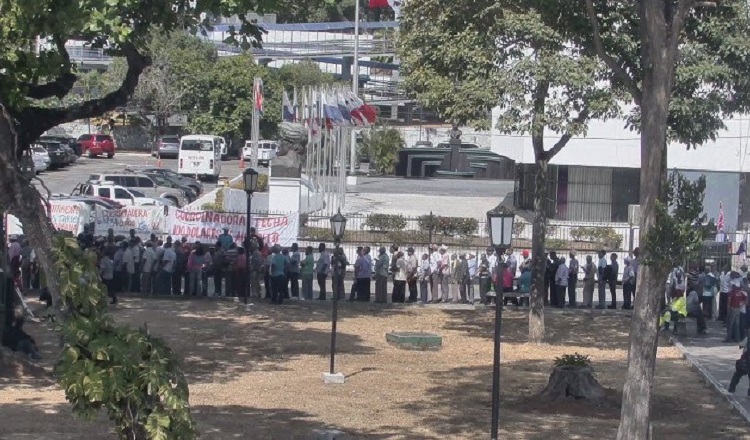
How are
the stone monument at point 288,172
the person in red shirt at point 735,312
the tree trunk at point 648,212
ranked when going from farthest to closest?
the stone monument at point 288,172, the person in red shirt at point 735,312, the tree trunk at point 648,212

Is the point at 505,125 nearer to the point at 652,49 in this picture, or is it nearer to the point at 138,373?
the point at 652,49

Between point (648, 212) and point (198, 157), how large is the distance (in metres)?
44.9

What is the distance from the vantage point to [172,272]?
30.0m

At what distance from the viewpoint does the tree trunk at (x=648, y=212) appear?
14.5 m

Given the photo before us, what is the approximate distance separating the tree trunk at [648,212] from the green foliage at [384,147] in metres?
51.8

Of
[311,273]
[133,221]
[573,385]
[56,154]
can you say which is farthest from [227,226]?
[56,154]

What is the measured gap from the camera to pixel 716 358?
24.7 meters

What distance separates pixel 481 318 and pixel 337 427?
12.4m

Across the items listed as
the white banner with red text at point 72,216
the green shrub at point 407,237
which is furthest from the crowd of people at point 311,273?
the green shrub at point 407,237

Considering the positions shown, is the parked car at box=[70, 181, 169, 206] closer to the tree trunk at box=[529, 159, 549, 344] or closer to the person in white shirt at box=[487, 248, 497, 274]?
the person in white shirt at box=[487, 248, 497, 274]

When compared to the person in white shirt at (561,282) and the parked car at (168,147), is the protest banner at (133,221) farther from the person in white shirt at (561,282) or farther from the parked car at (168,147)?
the parked car at (168,147)

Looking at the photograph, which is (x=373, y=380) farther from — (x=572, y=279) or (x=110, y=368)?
(x=110, y=368)

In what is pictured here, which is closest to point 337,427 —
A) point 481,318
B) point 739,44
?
point 739,44

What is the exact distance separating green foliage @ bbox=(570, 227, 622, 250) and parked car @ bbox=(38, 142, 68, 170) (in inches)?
1197
